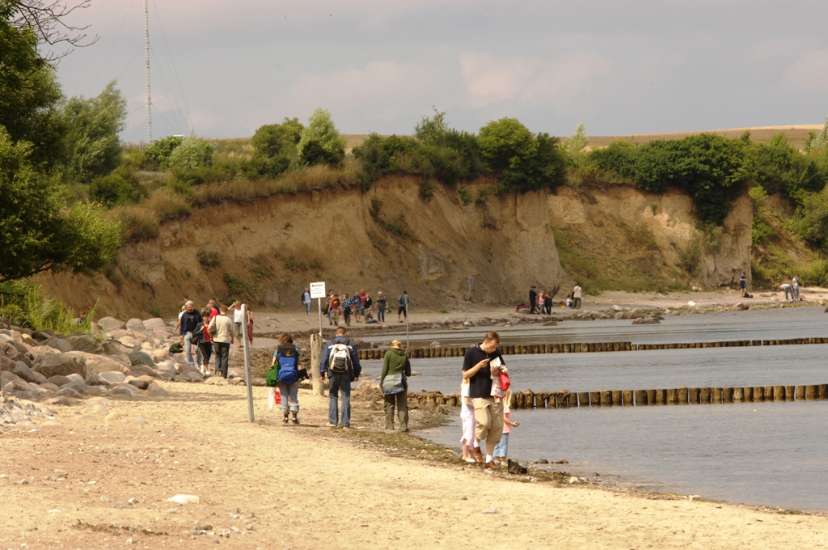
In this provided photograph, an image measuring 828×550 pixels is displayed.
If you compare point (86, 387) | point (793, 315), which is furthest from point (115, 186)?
point (86, 387)

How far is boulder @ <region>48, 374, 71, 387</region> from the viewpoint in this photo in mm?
24484

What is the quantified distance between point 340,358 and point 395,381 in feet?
3.71

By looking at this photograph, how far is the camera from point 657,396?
31984 mm

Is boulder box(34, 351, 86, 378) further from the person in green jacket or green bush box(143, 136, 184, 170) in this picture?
green bush box(143, 136, 184, 170)

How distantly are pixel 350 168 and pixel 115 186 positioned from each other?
49.8ft

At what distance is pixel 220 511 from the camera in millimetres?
13648

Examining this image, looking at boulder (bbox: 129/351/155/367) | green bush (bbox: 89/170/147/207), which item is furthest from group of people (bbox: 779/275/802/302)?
boulder (bbox: 129/351/155/367)

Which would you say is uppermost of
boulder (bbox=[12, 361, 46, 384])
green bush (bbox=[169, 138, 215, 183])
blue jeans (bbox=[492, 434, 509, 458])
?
green bush (bbox=[169, 138, 215, 183])

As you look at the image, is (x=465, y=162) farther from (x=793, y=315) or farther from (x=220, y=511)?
(x=220, y=511)

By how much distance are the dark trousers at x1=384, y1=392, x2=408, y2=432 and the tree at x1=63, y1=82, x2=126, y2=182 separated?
48429 millimetres

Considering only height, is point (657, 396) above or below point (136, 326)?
below

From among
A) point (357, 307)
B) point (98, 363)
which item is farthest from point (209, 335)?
point (357, 307)

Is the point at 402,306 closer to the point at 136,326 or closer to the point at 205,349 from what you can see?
the point at 136,326

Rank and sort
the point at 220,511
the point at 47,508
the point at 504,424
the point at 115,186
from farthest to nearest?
1. the point at 115,186
2. the point at 504,424
3. the point at 220,511
4. the point at 47,508
